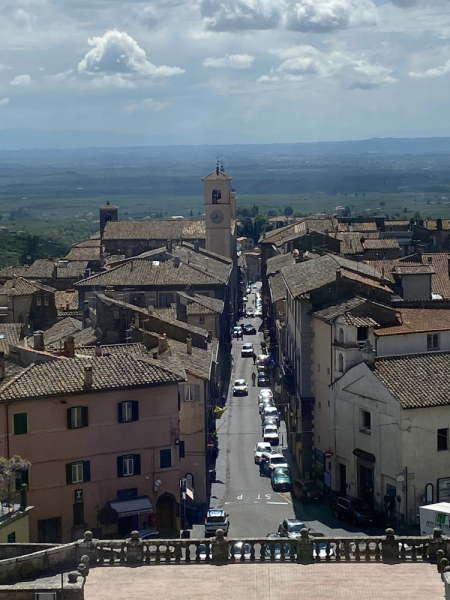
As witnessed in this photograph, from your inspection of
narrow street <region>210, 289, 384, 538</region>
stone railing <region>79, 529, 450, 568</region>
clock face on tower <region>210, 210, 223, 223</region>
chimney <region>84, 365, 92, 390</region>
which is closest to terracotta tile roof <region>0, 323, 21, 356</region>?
narrow street <region>210, 289, 384, 538</region>

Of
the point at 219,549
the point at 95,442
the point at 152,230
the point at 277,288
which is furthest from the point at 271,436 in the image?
the point at 152,230

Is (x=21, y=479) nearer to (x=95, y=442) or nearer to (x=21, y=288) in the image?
(x=95, y=442)

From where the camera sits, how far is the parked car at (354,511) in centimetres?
4209

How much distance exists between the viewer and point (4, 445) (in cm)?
3881

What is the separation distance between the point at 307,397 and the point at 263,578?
25.8 meters

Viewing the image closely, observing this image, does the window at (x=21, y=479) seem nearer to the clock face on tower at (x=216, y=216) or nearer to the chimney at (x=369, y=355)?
the chimney at (x=369, y=355)

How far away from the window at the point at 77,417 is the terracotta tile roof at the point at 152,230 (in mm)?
66223

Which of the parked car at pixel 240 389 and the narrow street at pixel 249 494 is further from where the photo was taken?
the parked car at pixel 240 389

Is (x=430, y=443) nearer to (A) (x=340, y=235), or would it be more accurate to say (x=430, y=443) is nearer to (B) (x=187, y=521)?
(B) (x=187, y=521)

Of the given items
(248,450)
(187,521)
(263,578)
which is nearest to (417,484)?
(187,521)

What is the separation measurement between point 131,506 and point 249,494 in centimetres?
731

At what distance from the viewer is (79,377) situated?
40.6 m

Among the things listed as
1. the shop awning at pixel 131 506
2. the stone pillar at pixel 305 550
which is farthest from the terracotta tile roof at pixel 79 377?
the stone pillar at pixel 305 550

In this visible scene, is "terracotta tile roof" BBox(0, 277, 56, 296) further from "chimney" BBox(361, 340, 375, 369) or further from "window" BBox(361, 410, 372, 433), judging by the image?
"chimney" BBox(361, 340, 375, 369)
